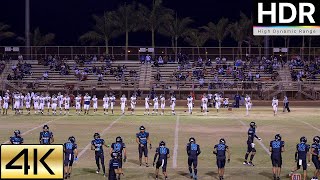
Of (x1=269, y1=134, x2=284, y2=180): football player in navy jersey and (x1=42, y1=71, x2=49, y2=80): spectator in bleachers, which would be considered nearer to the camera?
(x1=269, y1=134, x2=284, y2=180): football player in navy jersey

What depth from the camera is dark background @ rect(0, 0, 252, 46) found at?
80188 millimetres

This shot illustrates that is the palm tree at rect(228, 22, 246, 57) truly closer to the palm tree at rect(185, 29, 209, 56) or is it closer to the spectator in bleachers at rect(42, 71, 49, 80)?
the palm tree at rect(185, 29, 209, 56)

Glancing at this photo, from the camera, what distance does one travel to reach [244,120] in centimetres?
3694

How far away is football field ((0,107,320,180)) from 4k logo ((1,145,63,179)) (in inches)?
476

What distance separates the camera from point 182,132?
1156 inches

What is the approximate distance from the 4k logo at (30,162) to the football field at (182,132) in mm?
12089

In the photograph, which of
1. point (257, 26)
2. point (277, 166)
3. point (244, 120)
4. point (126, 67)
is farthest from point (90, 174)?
point (126, 67)

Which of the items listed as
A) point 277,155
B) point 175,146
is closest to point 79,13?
point 175,146

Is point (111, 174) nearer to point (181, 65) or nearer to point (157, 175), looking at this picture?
point (157, 175)

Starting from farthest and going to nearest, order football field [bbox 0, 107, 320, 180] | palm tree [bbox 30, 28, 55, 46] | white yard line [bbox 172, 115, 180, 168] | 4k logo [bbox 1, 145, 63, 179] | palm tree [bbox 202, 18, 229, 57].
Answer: palm tree [bbox 202, 18, 229, 57] → palm tree [bbox 30, 28, 55, 46] → white yard line [bbox 172, 115, 180, 168] → football field [bbox 0, 107, 320, 180] → 4k logo [bbox 1, 145, 63, 179]

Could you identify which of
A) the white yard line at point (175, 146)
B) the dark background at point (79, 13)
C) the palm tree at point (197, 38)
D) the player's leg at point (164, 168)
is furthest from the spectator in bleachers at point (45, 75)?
the player's leg at point (164, 168)

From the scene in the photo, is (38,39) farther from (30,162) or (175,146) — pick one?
(30,162)

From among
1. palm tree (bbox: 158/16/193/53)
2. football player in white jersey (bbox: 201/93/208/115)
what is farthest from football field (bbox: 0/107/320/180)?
palm tree (bbox: 158/16/193/53)

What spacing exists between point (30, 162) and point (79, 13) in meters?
80.3
